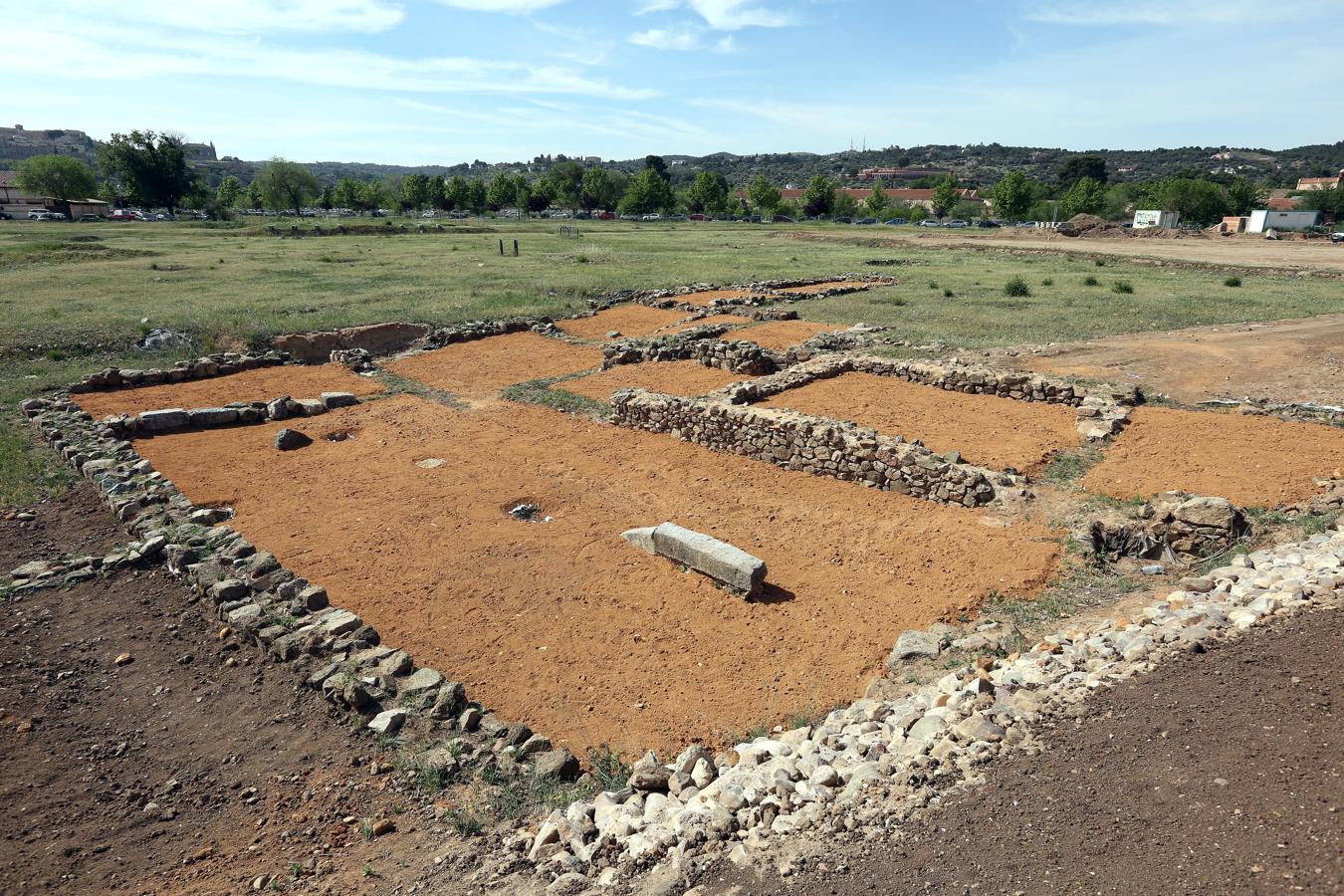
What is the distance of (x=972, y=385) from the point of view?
55.7ft

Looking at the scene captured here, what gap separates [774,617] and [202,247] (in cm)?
5838

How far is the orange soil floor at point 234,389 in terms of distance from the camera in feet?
59.3

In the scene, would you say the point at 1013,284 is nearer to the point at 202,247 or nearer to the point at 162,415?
the point at 162,415

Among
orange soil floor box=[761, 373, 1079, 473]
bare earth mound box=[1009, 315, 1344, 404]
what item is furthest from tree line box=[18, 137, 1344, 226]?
orange soil floor box=[761, 373, 1079, 473]

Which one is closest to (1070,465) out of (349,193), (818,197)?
(818,197)

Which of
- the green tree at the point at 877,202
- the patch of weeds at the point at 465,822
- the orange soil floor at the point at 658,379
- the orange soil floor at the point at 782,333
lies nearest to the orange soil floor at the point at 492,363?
the orange soil floor at the point at 658,379

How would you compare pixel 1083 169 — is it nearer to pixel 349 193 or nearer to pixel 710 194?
pixel 710 194

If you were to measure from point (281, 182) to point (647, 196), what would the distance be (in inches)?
2055

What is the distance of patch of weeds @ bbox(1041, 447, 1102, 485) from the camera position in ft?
39.5

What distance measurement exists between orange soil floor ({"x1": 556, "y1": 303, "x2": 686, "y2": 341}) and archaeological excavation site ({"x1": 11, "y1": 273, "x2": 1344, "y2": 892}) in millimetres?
9027

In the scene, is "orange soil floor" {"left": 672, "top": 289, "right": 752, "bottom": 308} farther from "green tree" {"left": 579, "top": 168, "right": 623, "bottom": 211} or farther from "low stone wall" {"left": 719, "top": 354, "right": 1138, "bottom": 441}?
"green tree" {"left": 579, "top": 168, "right": 623, "bottom": 211}

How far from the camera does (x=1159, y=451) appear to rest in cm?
1252

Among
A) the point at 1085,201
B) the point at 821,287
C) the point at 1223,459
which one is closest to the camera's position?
the point at 1223,459

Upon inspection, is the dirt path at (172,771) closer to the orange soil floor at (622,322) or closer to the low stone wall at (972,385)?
the low stone wall at (972,385)
